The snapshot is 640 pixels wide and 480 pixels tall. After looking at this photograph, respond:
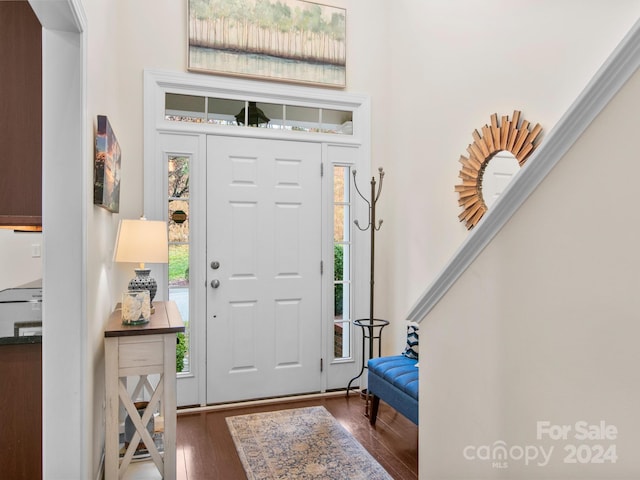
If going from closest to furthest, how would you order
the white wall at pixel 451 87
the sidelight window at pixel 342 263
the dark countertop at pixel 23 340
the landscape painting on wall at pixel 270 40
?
the dark countertop at pixel 23 340 < the white wall at pixel 451 87 < the landscape painting on wall at pixel 270 40 < the sidelight window at pixel 342 263

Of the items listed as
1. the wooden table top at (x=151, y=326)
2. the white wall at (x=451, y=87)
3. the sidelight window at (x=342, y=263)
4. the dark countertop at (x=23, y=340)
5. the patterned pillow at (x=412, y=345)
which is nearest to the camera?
the dark countertop at (x=23, y=340)

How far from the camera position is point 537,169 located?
1067 millimetres

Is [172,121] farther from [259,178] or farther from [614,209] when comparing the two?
[614,209]

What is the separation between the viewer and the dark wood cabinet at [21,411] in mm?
1919

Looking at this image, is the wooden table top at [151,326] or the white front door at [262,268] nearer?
the wooden table top at [151,326]

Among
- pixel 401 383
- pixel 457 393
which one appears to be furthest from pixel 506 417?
pixel 401 383

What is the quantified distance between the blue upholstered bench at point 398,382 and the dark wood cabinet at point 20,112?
7.09 ft

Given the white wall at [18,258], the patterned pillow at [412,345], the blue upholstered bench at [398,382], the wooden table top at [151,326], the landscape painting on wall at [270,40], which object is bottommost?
the blue upholstered bench at [398,382]

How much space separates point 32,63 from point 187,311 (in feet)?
6.73

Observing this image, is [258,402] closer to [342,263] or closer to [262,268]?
[262,268]

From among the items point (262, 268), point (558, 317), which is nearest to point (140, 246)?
point (262, 268)

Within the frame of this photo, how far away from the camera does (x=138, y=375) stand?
2223 millimetres

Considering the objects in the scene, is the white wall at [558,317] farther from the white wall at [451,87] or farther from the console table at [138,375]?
the console table at [138,375]

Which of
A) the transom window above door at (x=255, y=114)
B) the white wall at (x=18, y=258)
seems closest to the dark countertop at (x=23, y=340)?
the transom window above door at (x=255, y=114)
